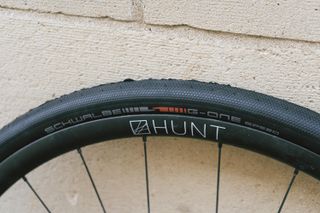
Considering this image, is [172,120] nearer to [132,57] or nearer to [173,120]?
[173,120]

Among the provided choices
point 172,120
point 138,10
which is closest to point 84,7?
point 138,10

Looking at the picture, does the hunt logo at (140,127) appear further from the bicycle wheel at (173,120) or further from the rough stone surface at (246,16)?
the rough stone surface at (246,16)

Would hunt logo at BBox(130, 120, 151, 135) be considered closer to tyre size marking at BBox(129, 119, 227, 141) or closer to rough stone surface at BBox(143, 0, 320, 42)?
tyre size marking at BBox(129, 119, 227, 141)

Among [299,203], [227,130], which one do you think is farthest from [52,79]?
[299,203]

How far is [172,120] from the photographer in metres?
0.58

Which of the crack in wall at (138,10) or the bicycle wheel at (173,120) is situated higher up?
the crack in wall at (138,10)

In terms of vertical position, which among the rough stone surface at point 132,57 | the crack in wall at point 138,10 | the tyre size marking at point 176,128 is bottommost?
the tyre size marking at point 176,128

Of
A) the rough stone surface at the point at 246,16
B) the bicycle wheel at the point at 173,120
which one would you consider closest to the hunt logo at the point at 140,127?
the bicycle wheel at the point at 173,120

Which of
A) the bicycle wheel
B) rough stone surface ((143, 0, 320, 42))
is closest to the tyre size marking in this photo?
the bicycle wheel

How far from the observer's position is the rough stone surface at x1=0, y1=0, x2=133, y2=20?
615mm

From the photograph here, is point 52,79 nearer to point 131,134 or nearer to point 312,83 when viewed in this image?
point 131,134

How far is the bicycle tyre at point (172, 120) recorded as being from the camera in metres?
0.56

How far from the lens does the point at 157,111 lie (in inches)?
22.9

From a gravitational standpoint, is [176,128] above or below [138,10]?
below
